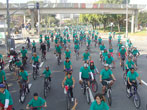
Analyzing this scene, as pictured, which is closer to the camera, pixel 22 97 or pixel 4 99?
pixel 4 99

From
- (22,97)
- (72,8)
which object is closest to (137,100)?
(22,97)

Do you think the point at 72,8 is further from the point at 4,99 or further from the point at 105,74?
the point at 4,99

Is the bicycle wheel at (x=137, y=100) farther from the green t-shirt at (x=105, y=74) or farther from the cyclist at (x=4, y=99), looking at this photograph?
the cyclist at (x=4, y=99)

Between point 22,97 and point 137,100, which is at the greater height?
point 137,100

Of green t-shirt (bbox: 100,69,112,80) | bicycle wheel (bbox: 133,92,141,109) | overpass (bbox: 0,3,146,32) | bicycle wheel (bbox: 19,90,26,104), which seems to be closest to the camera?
bicycle wheel (bbox: 133,92,141,109)

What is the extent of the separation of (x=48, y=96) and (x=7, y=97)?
11.5 ft

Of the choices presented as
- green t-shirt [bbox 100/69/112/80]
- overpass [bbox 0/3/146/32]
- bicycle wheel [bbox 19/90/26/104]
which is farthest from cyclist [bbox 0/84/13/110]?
overpass [bbox 0/3/146/32]

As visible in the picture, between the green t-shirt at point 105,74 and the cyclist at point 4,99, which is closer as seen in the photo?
the cyclist at point 4,99

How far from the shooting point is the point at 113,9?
56.3m

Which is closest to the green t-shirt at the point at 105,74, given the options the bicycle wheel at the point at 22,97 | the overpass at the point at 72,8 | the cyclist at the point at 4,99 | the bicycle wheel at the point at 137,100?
the bicycle wheel at the point at 137,100

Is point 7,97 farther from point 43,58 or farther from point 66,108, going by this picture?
point 43,58

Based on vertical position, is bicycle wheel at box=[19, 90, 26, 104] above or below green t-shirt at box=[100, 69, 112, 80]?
below

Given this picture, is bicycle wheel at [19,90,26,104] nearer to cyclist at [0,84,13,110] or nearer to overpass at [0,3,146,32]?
cyclist at [0,84,13,110]

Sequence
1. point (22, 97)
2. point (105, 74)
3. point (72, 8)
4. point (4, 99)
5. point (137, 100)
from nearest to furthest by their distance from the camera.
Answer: point (4, 99) < point (137, 100) < point (105, 74) < point (22, 97) < point (72, 8)
